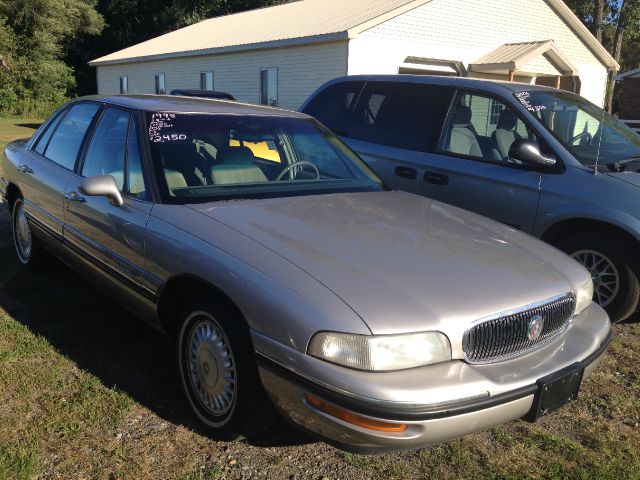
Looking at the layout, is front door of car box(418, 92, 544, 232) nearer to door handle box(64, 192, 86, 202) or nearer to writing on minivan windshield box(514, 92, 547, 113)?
writing on minivan windshield box(514, 92, 547, 113)

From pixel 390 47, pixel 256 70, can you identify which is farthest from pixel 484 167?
pixel 256 70

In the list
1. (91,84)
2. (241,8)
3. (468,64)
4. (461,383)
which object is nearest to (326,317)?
(461,383)

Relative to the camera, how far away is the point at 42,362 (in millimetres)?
3625

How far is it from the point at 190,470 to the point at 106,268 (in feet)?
4.75

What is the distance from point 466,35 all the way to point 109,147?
51.2 ft

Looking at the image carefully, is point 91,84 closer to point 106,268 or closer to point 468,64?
point 468,64

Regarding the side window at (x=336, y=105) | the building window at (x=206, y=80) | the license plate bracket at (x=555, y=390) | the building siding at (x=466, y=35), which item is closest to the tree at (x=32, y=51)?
the building window at (x=206, y=80)

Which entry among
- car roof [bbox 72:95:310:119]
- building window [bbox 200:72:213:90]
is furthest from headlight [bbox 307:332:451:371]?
building window [bbox 200:72:213:90]

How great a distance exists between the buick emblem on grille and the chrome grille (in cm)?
1

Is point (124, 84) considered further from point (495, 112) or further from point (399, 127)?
point (495, 112)

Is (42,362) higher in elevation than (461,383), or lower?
lower

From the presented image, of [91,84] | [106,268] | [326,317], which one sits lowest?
[91,84]

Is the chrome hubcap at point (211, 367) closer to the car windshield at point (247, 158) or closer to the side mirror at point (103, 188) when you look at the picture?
the car windshield at point (247, 158)

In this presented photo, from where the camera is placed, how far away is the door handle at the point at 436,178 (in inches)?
201
